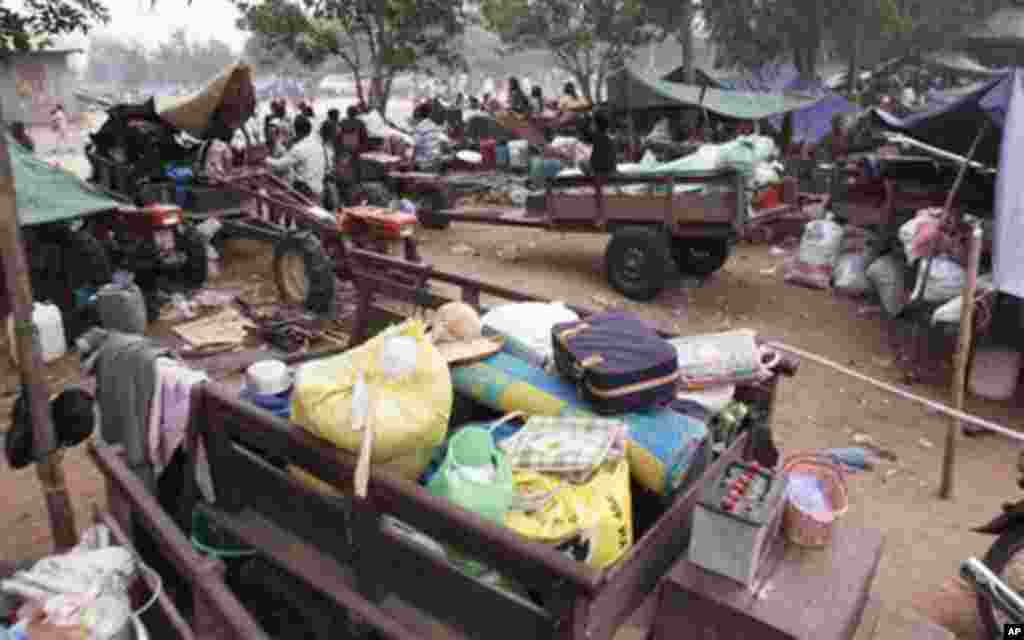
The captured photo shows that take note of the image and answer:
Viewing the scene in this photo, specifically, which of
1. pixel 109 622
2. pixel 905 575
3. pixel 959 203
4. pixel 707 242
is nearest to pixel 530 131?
pixel 707 242

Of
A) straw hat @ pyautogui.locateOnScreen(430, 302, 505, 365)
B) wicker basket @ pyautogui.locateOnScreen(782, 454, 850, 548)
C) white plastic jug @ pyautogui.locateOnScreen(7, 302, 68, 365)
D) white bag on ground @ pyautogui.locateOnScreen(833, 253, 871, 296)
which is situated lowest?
white bag on ground @ pyautogui.locateOnScreen(833, 253, 871, 296)

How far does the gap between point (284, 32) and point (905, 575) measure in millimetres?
13044

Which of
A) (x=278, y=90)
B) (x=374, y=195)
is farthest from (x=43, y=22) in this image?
(x=278, y=90)

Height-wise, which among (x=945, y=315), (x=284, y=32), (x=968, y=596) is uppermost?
(x=284, y=32)

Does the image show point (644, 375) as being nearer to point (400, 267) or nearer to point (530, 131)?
point (400, 267)

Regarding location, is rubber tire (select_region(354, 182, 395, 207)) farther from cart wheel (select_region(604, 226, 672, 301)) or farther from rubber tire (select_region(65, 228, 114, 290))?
rubber tire (select_region(65, 228, 114, 290))

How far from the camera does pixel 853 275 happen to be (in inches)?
312

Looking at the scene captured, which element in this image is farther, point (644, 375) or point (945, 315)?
point (945, 315)

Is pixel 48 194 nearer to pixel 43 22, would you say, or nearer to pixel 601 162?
pixel 43 22

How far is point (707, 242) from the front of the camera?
837 centimetres

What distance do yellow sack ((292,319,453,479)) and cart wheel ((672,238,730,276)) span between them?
21.6 feet

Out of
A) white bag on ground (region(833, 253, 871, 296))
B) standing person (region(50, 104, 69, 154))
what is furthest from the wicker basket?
standing person (region(50, 104, 69, 154))

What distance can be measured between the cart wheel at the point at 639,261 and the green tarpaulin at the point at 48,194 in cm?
480

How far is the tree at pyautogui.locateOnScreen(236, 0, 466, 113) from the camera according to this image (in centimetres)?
1291
